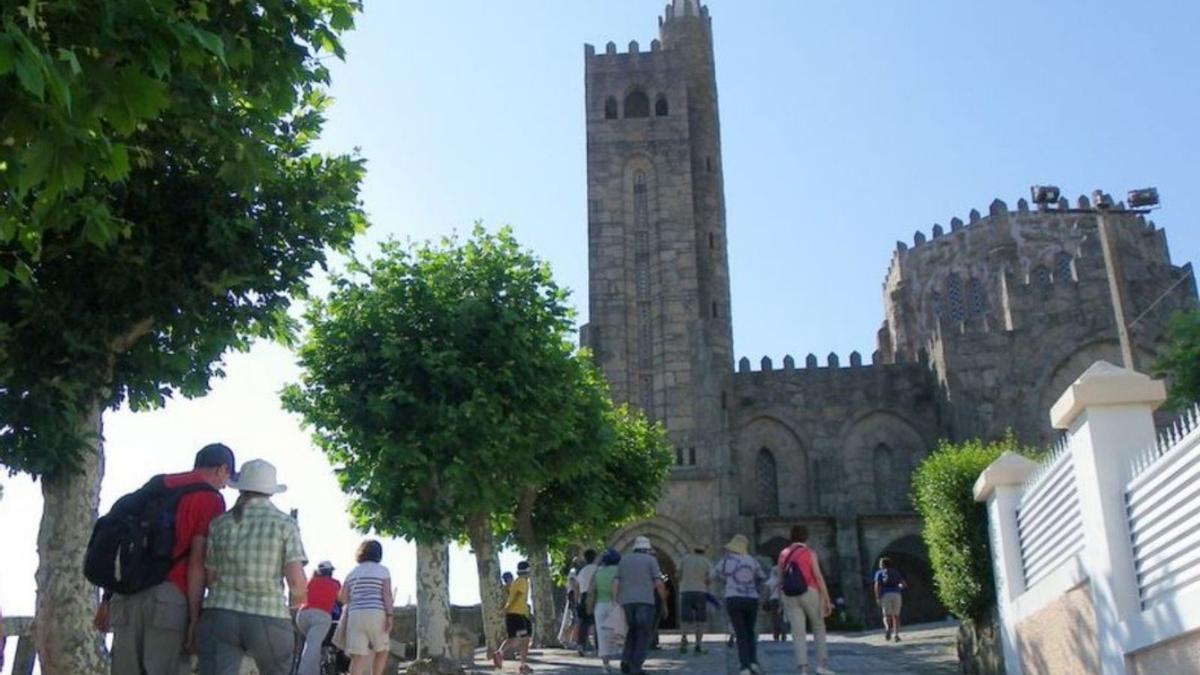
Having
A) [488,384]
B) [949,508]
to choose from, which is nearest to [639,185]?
[488,384]

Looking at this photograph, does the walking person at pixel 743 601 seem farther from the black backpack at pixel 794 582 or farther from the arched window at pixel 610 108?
the arched window at pixel 610 108

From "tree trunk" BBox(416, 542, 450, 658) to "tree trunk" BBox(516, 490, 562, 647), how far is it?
182 inches

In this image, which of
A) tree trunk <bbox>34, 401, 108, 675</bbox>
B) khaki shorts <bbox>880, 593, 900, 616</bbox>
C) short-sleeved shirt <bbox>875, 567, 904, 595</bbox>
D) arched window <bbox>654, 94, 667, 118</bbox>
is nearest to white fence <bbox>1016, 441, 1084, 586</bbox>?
tree trunk <bbox>34, 401, 108, 675</bbox>

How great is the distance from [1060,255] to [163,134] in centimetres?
4229

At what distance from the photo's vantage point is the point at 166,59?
534cm

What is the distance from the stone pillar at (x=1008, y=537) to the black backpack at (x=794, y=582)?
190cm

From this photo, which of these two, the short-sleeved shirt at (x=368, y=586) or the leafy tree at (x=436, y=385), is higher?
the leafy tree at (x=436, y=385)

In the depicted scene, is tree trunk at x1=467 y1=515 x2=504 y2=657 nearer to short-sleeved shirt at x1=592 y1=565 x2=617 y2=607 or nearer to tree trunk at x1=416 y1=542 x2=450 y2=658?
tree trunk at x1=416 y1=542 x2=450 y2=658

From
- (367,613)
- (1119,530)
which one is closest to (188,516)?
(367,613)

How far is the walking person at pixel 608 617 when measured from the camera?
14492 mm

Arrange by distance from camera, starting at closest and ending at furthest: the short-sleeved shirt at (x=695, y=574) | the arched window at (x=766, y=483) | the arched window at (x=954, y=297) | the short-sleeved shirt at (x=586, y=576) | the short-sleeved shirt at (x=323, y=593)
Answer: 1. the short-sleeved shirt at (x=323, y=593)
2. the short-sleeved shirt at (x=695, y=574)
3. the short-sleeved shirt at (x=586, y=576)
4. the arched window at (x=766, y=483)
5. the arched window at (x=954, y=297)

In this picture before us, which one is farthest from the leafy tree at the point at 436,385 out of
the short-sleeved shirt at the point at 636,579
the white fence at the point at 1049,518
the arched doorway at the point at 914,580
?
the arched doorway at the point at 914,580

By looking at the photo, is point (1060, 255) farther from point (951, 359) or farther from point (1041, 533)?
point (1041, 533)

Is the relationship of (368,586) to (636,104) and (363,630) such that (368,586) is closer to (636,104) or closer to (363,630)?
(363,630)
